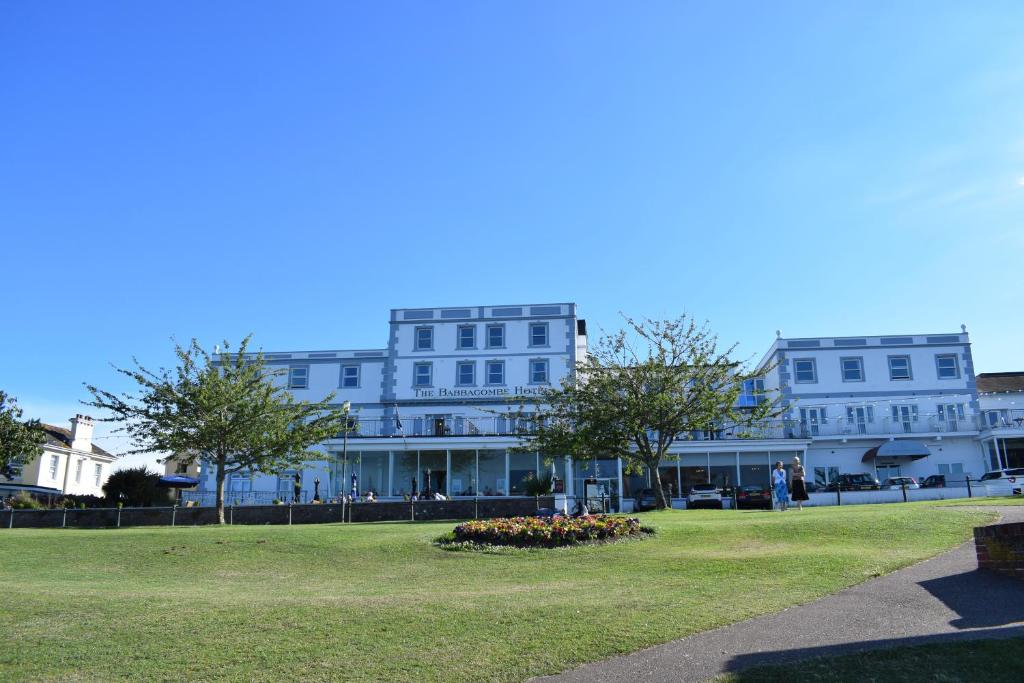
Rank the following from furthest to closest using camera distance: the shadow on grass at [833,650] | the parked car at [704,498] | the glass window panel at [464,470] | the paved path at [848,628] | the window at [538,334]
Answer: the window at [538,334]
the glass window panel at [464,470]
the parked car at [704,498]
the paved path at [848,628]
the shadow on grass at [833,650]

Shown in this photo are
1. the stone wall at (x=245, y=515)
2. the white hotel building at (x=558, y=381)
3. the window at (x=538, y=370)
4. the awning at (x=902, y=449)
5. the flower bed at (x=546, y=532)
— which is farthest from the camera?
the window at (x=538, y=370)

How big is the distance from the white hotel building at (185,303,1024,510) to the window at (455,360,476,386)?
0.21 feet

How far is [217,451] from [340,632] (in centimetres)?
1976

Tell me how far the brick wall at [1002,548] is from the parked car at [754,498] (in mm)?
20408

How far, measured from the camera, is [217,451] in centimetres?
2662

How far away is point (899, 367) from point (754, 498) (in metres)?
19.8

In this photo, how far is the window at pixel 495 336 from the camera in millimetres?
45688

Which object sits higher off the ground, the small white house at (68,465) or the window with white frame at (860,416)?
the window with white frame at (860,416)

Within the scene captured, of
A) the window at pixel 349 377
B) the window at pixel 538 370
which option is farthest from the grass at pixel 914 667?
the window at pixel 349 377

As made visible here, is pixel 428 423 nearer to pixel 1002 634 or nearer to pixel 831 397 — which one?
pixel 831 397

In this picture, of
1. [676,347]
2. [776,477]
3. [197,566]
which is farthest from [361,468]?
[197,566]

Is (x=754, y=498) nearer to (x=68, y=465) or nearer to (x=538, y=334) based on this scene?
(x=538, y=334)

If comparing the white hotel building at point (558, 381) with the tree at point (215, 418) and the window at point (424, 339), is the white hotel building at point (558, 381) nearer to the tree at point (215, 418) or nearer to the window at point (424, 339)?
the window at point (424, 339)

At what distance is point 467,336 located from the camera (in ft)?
151
